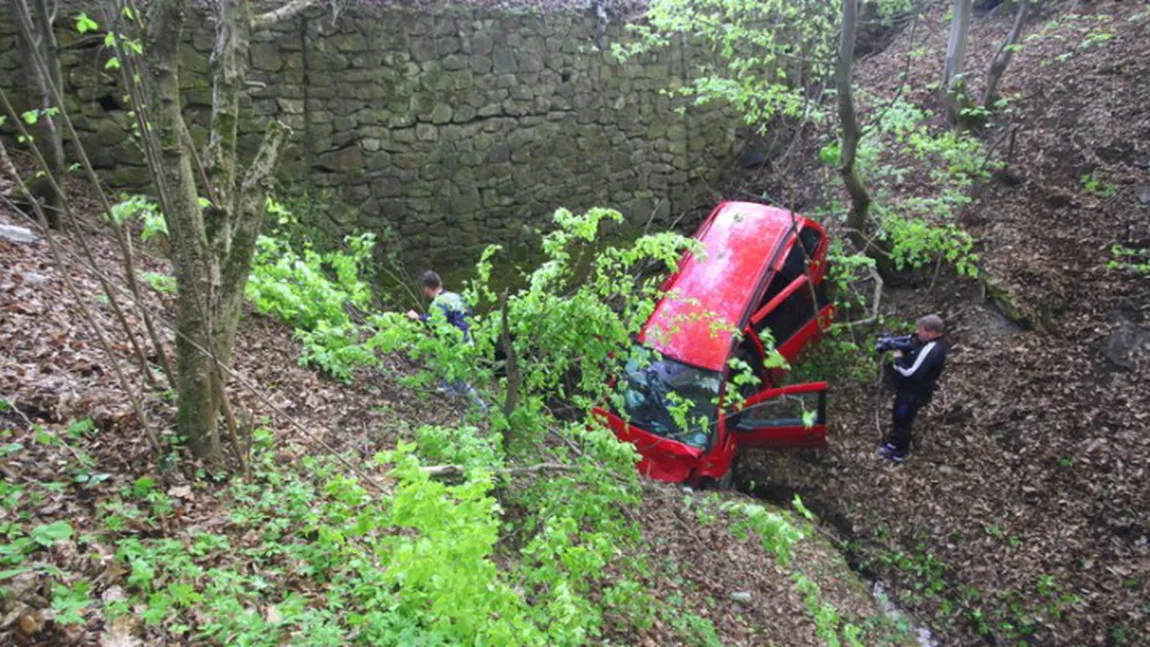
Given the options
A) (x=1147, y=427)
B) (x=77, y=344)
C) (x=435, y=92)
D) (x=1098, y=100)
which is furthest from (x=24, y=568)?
(x=1098, y=100)

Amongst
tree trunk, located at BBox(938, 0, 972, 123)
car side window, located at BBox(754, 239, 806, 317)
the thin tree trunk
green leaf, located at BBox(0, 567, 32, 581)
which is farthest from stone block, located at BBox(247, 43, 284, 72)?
the thin tree trunk

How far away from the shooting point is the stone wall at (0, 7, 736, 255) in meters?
7.20

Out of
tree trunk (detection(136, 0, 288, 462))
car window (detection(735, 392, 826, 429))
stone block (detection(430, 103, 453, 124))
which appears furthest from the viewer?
stone block (detection(430, 103, 453, 124))

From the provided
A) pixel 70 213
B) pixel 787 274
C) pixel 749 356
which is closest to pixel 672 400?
pixel 749 356

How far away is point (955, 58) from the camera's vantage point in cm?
892

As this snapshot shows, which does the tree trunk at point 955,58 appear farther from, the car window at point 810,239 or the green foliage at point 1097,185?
the car window at point 810,239

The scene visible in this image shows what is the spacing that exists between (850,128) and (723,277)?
2.02 metres

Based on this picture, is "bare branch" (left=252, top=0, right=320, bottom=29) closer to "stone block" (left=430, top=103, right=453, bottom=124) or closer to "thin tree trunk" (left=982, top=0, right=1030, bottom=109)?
"stone block" (left=430, top=103, right=453, bottom=124)

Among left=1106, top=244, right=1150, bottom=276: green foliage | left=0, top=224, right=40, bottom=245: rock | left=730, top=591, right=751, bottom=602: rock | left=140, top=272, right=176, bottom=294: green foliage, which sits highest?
left=0, top=224, right=40, bottom=245: rock

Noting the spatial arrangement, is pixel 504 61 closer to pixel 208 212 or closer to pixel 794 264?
pixel 794 264

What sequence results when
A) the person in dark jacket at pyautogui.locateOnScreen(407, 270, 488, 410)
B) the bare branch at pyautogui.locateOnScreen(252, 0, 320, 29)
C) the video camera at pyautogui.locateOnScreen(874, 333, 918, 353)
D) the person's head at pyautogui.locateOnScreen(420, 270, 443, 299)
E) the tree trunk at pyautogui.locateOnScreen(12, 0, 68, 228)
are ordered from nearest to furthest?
1. the bare branch at pyautogui.locateOnScreen(252, 0, 320, 29)
2. the person in dark jacket at pyautogui.locateOnScreen(407, 270, 488, 410)
3. the tree trunk at pyautogui.locateOnScreen(12, 0, 68, 228)
4. the person's head at pyautogui.locateOnScreen(420, 270, 443, 299)
5. the video camera at pyautogui.locateOnScreen(874, 333, 918, 353)

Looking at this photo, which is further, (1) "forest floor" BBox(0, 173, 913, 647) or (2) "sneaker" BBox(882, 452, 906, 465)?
(2) "sneaker" BBox(882, 452, 906, 465)

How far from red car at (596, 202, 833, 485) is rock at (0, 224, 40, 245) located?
4562 millimetres

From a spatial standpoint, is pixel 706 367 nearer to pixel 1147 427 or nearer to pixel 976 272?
pixel 976 272
